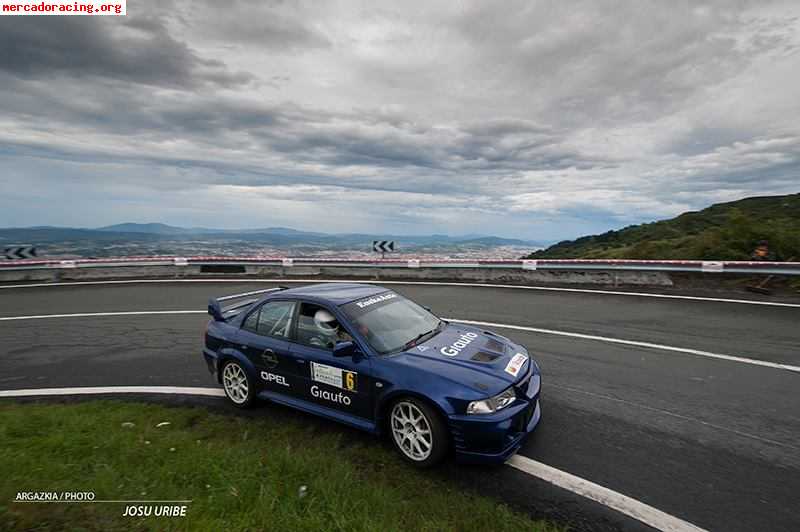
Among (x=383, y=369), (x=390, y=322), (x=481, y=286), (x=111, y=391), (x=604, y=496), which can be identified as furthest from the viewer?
(x=481, y=286)

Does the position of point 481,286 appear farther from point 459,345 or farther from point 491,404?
point 491,404

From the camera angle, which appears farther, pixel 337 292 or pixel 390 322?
pixel 337 292

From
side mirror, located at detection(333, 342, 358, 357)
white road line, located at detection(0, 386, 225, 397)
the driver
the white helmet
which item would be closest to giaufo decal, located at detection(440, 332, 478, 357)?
side mirror, located at detection(333, 342, 358, 357)

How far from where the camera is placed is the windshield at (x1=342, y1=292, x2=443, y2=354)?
406 cm

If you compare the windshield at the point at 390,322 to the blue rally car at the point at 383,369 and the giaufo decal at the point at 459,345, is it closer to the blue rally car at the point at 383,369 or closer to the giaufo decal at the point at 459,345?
the blue rally car at the point at 383,369

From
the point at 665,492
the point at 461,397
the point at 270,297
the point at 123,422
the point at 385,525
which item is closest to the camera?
the point at 385,525

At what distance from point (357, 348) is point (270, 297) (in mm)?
1590

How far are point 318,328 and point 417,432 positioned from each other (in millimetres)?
1539

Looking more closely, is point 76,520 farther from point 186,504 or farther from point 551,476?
point 551,476

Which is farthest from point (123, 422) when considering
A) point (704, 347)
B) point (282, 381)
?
point (704, 347)

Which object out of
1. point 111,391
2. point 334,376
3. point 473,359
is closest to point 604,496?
point 473,359

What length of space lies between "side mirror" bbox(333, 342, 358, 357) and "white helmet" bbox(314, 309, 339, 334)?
1.21 ft

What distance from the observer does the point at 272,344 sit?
4527 millimetres

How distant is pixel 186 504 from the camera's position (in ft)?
9.46
